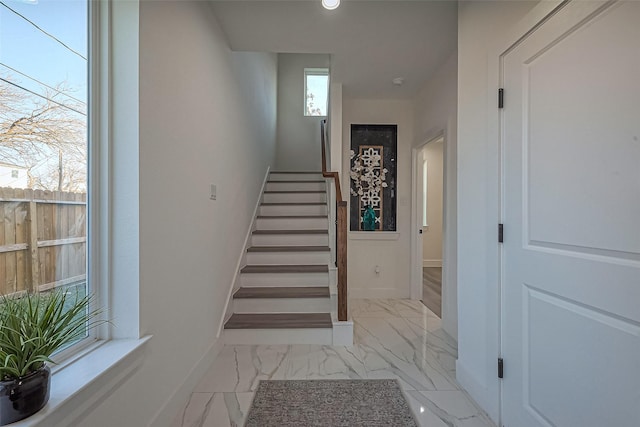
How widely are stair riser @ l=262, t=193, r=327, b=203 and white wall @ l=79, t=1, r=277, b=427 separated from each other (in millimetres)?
1465

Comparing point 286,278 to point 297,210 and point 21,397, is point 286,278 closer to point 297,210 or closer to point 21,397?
point 297,210

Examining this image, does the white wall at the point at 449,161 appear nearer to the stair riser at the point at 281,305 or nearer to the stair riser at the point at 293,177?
the stair riser at the point at 281,305

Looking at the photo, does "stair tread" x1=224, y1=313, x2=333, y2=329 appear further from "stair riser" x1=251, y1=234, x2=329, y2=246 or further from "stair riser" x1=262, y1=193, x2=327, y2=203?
"stair riser" x1=262, y1=193, x2=327, y2=203

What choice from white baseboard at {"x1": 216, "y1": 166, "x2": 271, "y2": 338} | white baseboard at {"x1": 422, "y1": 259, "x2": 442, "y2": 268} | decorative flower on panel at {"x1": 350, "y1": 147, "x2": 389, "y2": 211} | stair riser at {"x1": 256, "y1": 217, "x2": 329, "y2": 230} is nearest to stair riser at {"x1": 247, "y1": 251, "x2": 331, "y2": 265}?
white baseboard at {"x1": 216, "y1": 166, "x2": 271, "y2": 338}

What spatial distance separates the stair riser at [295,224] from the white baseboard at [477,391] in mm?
2214

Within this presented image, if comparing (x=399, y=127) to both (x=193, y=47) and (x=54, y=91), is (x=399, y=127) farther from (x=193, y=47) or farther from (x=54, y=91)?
(x=54, y=91)

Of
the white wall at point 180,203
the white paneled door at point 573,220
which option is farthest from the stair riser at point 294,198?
the white paneled door at point 573,220

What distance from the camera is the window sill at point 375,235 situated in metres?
3.86

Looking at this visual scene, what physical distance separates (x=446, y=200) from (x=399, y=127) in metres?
1.38

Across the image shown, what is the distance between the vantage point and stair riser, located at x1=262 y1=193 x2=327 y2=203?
427 cm

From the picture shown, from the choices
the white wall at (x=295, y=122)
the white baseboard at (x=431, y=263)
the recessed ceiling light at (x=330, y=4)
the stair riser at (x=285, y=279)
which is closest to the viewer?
the recessed ceiling light at (x=330, y=4)

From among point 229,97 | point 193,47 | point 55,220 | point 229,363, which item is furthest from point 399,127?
point 55,220

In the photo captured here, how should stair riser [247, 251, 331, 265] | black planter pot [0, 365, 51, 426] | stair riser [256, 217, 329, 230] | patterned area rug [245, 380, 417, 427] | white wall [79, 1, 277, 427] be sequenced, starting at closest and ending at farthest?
black planter pot [0, 365, 51, 426], white wall [79, 1, 277, 427], patterned area rug [245, 380, 417, 427], stair riser [247, 251, 331, 265], stair riser [256, 217, 329, 230]

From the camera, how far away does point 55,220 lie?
110 cm
